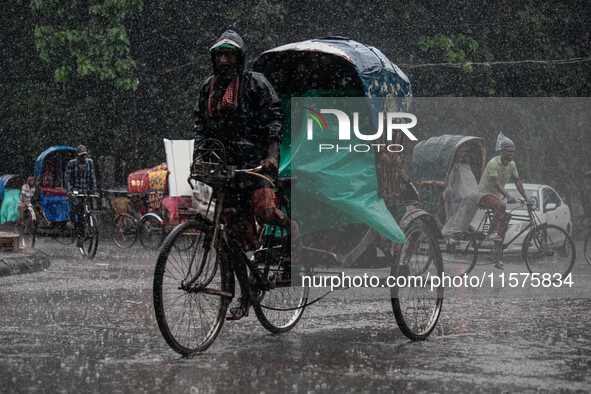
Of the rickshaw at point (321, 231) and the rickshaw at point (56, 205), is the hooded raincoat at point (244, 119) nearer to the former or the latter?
the rickshaw at point (321, 231)

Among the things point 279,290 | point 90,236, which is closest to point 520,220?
point 279,290

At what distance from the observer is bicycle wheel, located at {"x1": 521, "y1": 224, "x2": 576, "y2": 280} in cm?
1141

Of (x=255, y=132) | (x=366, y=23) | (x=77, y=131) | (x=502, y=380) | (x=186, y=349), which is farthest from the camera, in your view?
(x=366, y=23)

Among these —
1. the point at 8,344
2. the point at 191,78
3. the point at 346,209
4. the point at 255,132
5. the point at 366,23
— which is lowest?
the point at 8,344

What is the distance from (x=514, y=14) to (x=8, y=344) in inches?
856

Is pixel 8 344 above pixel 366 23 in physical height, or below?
below

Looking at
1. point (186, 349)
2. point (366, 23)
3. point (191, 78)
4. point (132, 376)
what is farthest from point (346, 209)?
point (366, 23)

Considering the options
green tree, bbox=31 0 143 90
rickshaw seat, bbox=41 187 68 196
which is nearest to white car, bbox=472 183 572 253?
rickshaw seat, bbox=41 187 68 196

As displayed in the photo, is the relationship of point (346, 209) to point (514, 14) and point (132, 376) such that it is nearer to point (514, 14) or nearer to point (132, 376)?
point (132, 376)

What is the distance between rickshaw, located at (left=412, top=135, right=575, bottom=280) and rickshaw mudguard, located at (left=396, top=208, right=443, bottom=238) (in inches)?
145

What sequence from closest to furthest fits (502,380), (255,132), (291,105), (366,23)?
(502,380), (255,132), (291,105), (366,23)

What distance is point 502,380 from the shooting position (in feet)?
16.0

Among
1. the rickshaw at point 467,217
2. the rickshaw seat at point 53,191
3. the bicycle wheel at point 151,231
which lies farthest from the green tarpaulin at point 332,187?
the rickshaw seat at point 53,191

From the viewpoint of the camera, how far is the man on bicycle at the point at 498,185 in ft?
39.0
